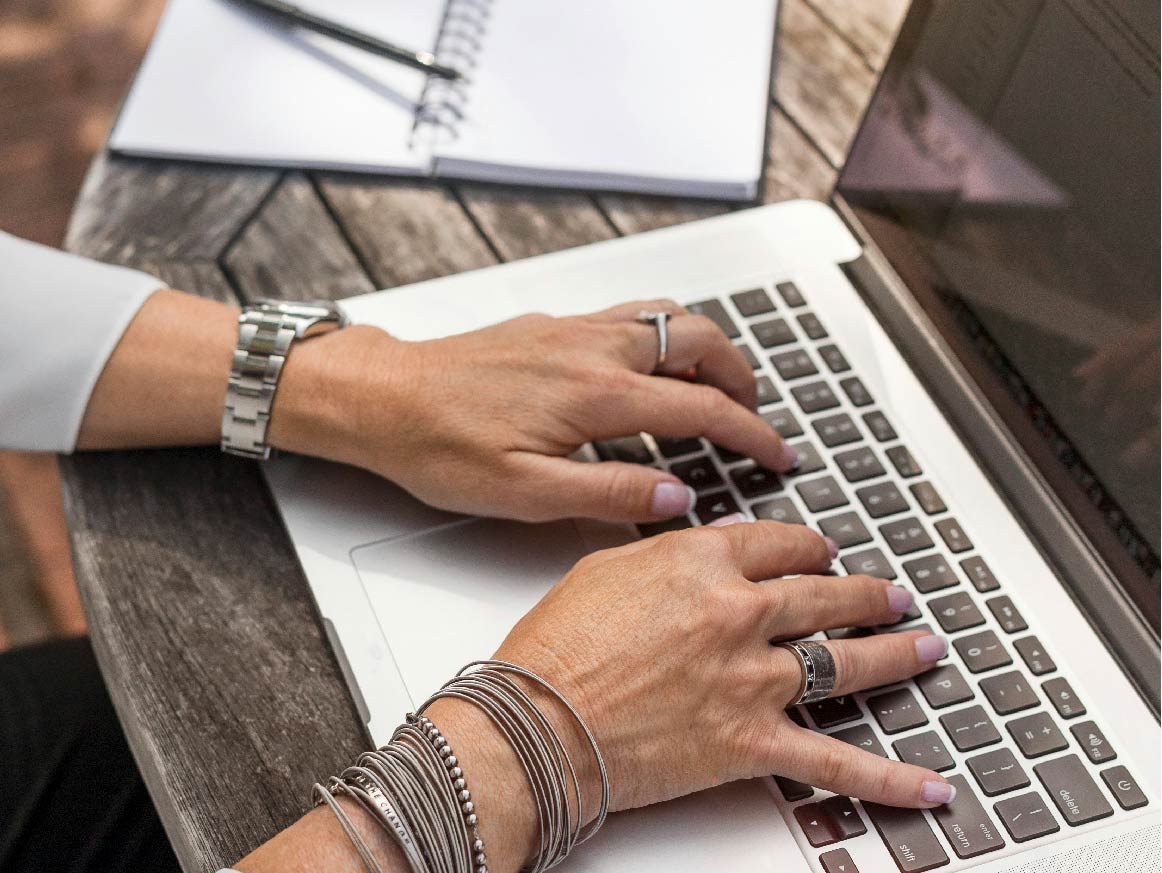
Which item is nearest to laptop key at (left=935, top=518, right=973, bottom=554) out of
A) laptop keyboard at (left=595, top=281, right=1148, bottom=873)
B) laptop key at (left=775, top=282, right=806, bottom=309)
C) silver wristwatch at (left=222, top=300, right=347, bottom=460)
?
laptop keyboard at (left=595, top=281, right=1148, bottom=873)

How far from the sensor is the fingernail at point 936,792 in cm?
64

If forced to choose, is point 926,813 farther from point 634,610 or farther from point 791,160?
point 791,160

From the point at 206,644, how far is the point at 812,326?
505mm

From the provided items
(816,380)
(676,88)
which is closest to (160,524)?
(816,380)

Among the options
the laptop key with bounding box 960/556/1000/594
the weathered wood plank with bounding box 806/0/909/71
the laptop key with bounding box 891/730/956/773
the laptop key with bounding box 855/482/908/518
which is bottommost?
the laptop key with bounding box 891/730/956/773

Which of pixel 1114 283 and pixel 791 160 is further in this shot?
pixel 791 160

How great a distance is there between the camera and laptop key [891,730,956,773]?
672mm

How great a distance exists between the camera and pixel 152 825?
0.91m

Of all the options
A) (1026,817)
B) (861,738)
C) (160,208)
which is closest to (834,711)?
(861,738)

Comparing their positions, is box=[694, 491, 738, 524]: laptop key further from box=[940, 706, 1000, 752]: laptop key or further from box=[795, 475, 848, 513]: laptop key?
box=[940, 706, 1000, 752]: laptop key

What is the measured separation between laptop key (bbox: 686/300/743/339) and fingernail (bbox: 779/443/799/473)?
4.6 inches

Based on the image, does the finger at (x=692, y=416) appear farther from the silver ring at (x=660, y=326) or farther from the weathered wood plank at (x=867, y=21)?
the weathered wood plank at (x=867, y=21)

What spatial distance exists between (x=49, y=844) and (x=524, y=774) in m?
0.49

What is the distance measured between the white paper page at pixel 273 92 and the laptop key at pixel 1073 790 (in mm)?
678
